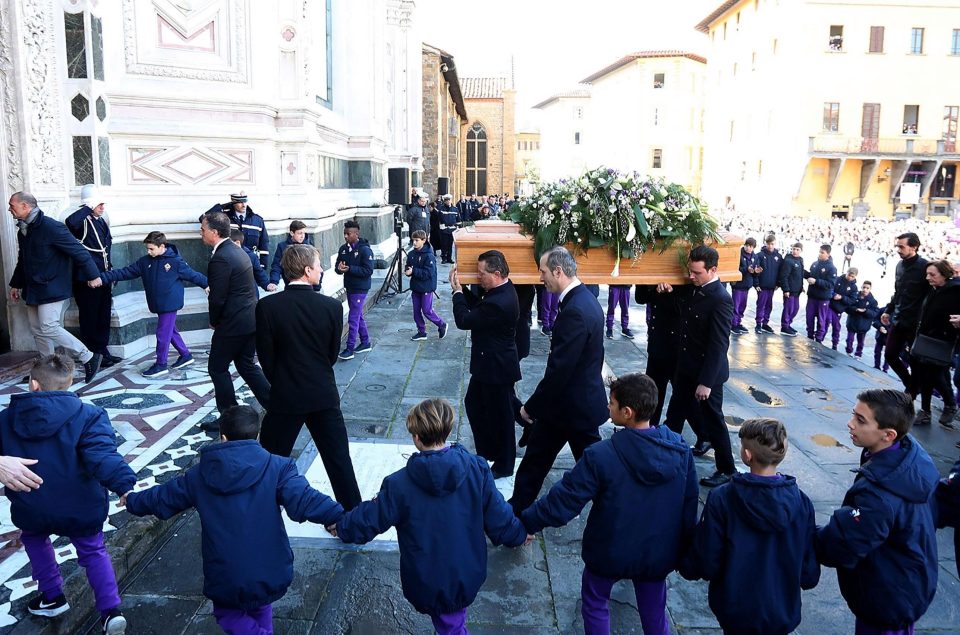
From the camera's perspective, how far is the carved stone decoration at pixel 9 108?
6.46 m

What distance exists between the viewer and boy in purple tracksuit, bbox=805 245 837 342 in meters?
11.2

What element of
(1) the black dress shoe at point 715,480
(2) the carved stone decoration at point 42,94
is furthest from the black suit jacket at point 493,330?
(2) the carved stone decoration at point 42,94

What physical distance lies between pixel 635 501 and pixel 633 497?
18 millimetres

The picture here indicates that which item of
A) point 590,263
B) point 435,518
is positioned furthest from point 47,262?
point 435,518

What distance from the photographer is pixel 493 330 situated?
4.71 metres

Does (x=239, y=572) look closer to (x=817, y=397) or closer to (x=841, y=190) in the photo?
(x=817, y=397)

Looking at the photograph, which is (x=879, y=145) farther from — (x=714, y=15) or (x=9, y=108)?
(x=9, y=108)

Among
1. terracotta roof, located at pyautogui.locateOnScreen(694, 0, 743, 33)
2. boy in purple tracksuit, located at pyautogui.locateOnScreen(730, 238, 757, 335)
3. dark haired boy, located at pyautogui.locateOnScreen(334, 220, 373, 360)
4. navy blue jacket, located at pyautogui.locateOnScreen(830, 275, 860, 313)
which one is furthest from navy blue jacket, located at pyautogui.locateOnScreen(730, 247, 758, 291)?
terracotta roof, located at pyautogui.locateOnScreen(694, 0, 743, 33)

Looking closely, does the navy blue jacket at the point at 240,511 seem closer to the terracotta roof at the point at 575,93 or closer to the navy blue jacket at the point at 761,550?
the navy blue jacket at the point at 761,550

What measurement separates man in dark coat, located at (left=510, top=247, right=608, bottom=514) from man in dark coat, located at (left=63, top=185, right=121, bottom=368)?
175 inches

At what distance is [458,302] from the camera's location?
4.82 m

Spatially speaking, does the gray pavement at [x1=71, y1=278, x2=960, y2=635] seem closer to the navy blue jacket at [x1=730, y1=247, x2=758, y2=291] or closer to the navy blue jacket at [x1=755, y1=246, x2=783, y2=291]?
the navy blue jacket at [x1=755, y1=246, x2=783, y2=291]

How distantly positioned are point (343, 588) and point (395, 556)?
388 mm

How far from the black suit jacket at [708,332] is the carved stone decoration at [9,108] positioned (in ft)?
19.3
